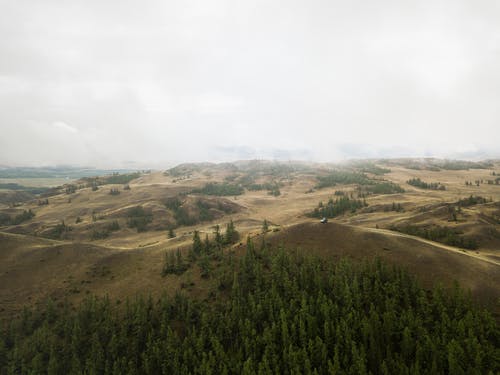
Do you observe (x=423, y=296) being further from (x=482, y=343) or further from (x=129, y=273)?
(x=129, y=273)

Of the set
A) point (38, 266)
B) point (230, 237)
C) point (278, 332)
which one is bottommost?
point (278, 332)

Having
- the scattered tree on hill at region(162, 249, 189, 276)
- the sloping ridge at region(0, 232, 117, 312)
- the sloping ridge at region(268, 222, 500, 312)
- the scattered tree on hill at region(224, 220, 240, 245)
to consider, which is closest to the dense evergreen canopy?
the sloping ridge at region(268, 222, 500, 312)

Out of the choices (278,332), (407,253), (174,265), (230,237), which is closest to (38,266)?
(174,265)

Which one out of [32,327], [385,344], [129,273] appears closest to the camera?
[385,344]

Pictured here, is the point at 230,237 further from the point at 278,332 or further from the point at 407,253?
the point at 407,253

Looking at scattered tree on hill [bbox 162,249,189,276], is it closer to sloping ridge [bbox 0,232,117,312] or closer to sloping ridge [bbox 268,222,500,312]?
sloping ridge [bbox 0,232,117,312]

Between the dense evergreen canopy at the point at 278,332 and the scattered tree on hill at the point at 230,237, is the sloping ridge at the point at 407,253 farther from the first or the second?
the scattered tree on hill at the point at 230,237

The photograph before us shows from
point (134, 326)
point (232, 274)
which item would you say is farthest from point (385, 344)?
point (134, 326)

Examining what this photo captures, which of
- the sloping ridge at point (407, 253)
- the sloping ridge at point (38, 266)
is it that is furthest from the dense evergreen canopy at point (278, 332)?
the sloping ridge at point (38, 266)
